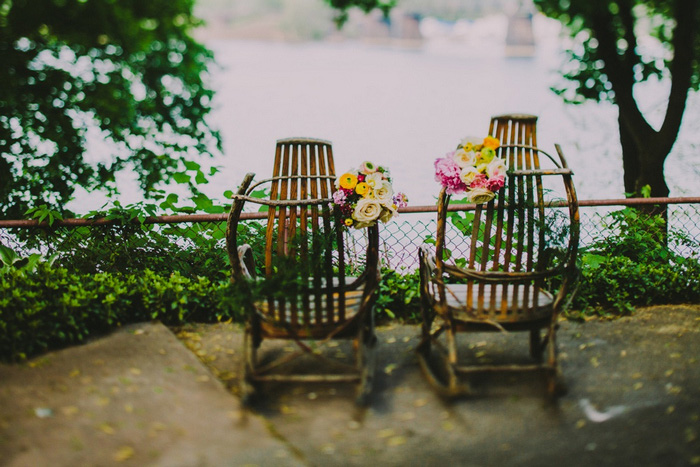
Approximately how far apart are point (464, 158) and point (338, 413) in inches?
66.5

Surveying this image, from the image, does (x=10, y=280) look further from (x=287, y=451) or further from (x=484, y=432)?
(x=484, y=432)

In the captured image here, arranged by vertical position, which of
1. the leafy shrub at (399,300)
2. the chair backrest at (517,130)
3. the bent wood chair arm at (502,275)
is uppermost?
the chair backrest at (517,130)

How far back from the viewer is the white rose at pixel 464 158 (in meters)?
3.63

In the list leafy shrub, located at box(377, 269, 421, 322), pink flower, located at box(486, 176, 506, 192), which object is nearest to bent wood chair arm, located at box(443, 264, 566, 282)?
pink flower, located at box(486, 176, 506, 192)

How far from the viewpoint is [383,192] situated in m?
3.55

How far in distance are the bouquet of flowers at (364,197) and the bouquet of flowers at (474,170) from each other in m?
0.37

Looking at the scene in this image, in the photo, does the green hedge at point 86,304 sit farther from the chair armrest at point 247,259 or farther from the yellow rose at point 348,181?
the yellow rose at point 348,181

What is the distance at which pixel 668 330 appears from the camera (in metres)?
4.35

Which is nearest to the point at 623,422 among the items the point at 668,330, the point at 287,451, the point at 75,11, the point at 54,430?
the point at 668,330

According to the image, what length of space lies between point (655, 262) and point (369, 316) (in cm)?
291

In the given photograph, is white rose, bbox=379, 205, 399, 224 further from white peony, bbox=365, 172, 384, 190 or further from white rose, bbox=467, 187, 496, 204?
white rose, bbox=467, 187, 496, 204

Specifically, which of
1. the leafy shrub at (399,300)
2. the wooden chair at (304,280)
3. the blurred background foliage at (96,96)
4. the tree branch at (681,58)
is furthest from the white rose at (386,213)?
the tree branch at (681,58)

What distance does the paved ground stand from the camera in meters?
2.90

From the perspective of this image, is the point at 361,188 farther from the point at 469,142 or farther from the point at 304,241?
the point at 469,142
